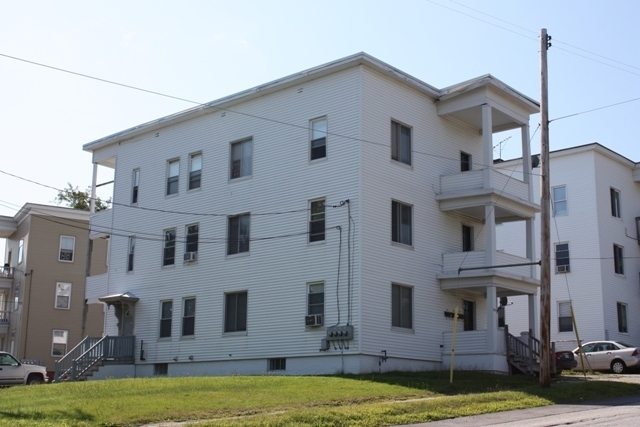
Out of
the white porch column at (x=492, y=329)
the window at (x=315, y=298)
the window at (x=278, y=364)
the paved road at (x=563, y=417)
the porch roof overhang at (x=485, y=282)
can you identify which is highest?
the porch roof overhang at (x=485, y=282)

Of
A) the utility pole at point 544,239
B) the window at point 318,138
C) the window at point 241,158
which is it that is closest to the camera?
the utility pole at point 544,239

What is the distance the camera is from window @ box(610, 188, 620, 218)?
44500 mm

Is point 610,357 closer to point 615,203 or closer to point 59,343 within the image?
point 615,203

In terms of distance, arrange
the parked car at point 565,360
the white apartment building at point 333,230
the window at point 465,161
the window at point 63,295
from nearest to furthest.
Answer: the white apartment building at point 333,230 < the parked car at point 565,360 < the window at point 465,161 < the window at point 63,295

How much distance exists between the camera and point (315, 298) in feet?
98.0

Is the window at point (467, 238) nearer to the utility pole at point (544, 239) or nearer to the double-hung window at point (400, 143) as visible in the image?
the double-hung window at point (400, 143)

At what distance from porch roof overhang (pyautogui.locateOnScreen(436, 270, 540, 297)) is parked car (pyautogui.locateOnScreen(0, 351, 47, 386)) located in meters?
16.9

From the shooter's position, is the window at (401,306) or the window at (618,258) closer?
the window at (401,306)

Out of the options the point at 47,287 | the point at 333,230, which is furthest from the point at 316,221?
the point at 47,287

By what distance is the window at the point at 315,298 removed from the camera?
29.6 meters

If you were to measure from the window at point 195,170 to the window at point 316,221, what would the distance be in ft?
22.8

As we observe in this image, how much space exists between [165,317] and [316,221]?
30.5 ft

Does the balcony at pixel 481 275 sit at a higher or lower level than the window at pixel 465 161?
lower

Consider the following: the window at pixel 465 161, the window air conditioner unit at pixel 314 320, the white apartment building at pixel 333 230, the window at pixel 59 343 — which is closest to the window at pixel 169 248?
the white apartment building at pixel 333 230
